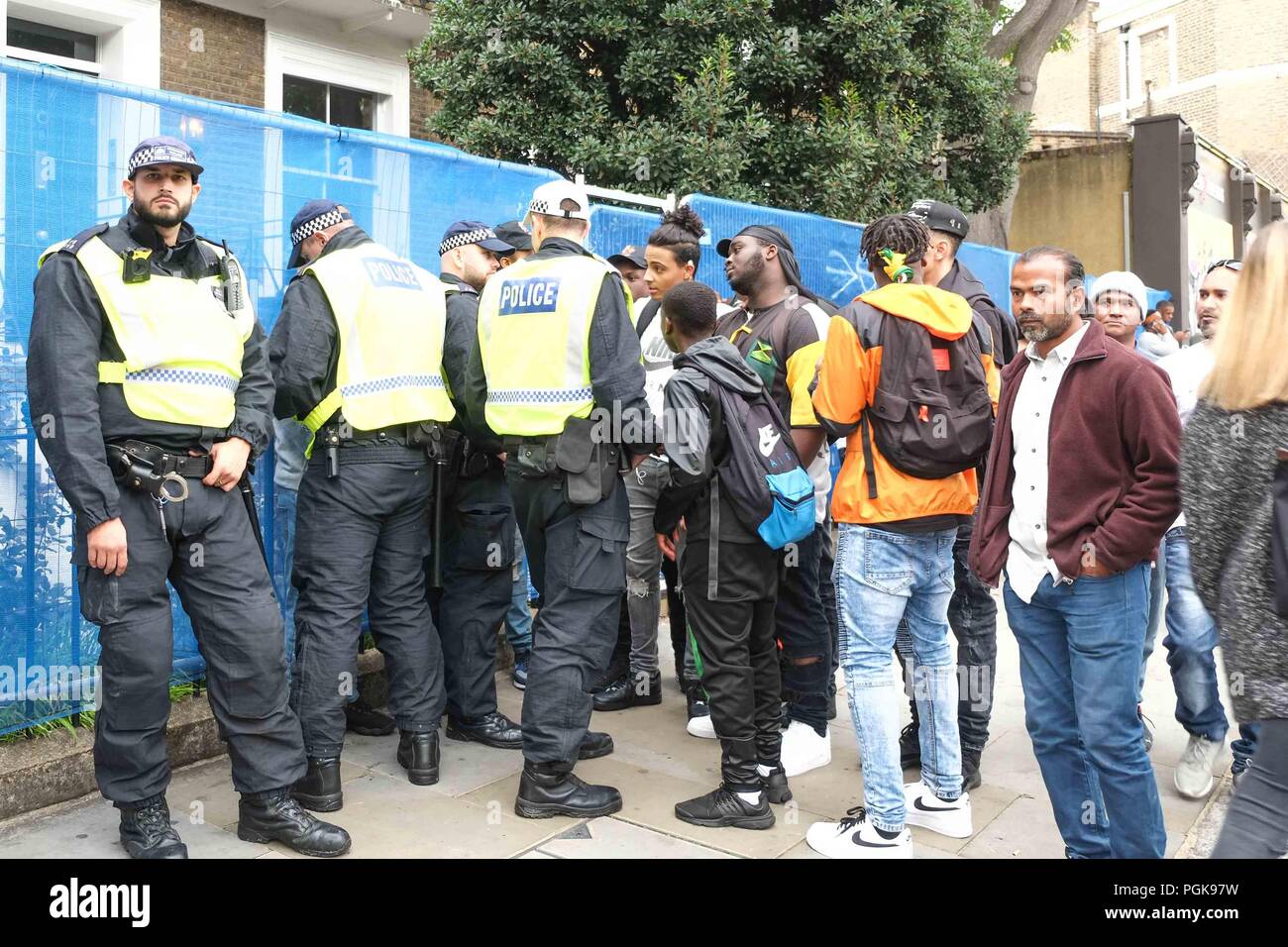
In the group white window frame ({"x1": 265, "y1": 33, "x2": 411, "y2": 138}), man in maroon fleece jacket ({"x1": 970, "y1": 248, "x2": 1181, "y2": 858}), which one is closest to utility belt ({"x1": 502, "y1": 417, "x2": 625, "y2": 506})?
man in maroon fleece jacket ({"x1": 970, "y1": 248, "x2": 1181, "y2": 858})

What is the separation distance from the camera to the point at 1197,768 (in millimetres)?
4602

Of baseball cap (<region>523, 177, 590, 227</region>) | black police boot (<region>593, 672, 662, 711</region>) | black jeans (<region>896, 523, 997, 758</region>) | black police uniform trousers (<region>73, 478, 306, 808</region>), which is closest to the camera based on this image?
black police uniform trousers (<region>73, 478, 306, 808</region>)

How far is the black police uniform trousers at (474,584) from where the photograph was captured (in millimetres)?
4707

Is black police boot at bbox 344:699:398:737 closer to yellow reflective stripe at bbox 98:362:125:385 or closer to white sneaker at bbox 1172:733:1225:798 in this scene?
yellow reflective stripe at bbox 98:362:125:385

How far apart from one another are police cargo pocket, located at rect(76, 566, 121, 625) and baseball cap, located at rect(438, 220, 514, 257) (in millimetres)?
2319

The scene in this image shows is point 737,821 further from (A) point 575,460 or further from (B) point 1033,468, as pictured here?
(B) point 1033,468

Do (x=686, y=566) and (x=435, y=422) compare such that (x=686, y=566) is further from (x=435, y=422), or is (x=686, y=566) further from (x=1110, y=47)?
(x=1110, y=47)

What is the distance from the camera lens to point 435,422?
171 inches

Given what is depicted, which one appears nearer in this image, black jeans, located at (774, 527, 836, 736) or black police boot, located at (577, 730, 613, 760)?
black jeans, located at (774, 527, 836, 736)

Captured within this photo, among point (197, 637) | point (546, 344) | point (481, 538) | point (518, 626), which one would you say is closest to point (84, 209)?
point (197, 637)

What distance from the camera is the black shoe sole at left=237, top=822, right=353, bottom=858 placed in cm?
366

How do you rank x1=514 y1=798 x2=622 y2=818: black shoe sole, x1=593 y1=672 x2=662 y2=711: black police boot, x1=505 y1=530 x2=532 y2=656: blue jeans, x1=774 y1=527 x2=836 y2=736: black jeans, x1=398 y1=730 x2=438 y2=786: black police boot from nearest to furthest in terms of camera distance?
x1=514 y1=798 x2=622 y2=818: black shoe sole < x1=398 y1=730 x2=438 y2=786: black police boot < x1=774 y1=527 x2=836 y2=736: black jeans < x1=593 y1=672 x2=662 y2=711: black police boot < x1=505 y1=530 x2=532 y2=656: blue jeans

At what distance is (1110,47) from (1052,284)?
43.9m

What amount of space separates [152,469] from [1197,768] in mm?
4265
